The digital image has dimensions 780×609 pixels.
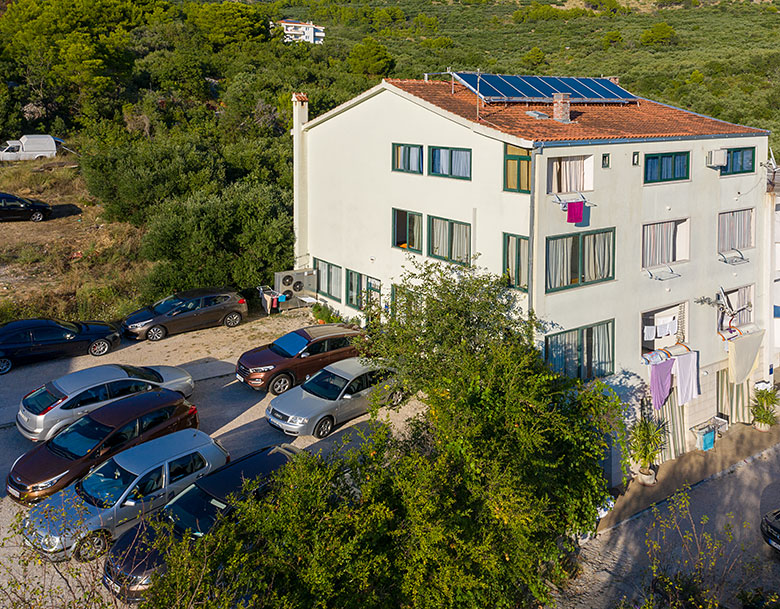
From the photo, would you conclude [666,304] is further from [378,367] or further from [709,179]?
[378,367]

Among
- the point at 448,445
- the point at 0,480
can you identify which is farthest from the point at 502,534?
the point at 0,480

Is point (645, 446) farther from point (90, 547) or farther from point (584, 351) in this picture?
point (90, 547)

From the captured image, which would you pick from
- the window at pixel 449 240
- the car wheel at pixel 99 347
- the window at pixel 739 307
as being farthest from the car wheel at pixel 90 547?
the window at pixel 739 307

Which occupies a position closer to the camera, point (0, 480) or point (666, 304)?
point (0, 480)

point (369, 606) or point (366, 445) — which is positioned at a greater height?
point (366, 445)

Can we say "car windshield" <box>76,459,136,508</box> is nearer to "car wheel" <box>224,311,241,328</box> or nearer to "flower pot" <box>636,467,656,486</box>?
"car wheel" <box>224,311,241,328</box>

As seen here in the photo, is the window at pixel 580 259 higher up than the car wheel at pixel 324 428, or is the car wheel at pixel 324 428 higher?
the window at pixel 580 259

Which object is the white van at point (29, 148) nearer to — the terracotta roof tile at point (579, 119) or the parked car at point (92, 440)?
the terracotta roof tile at point (579, 119)
